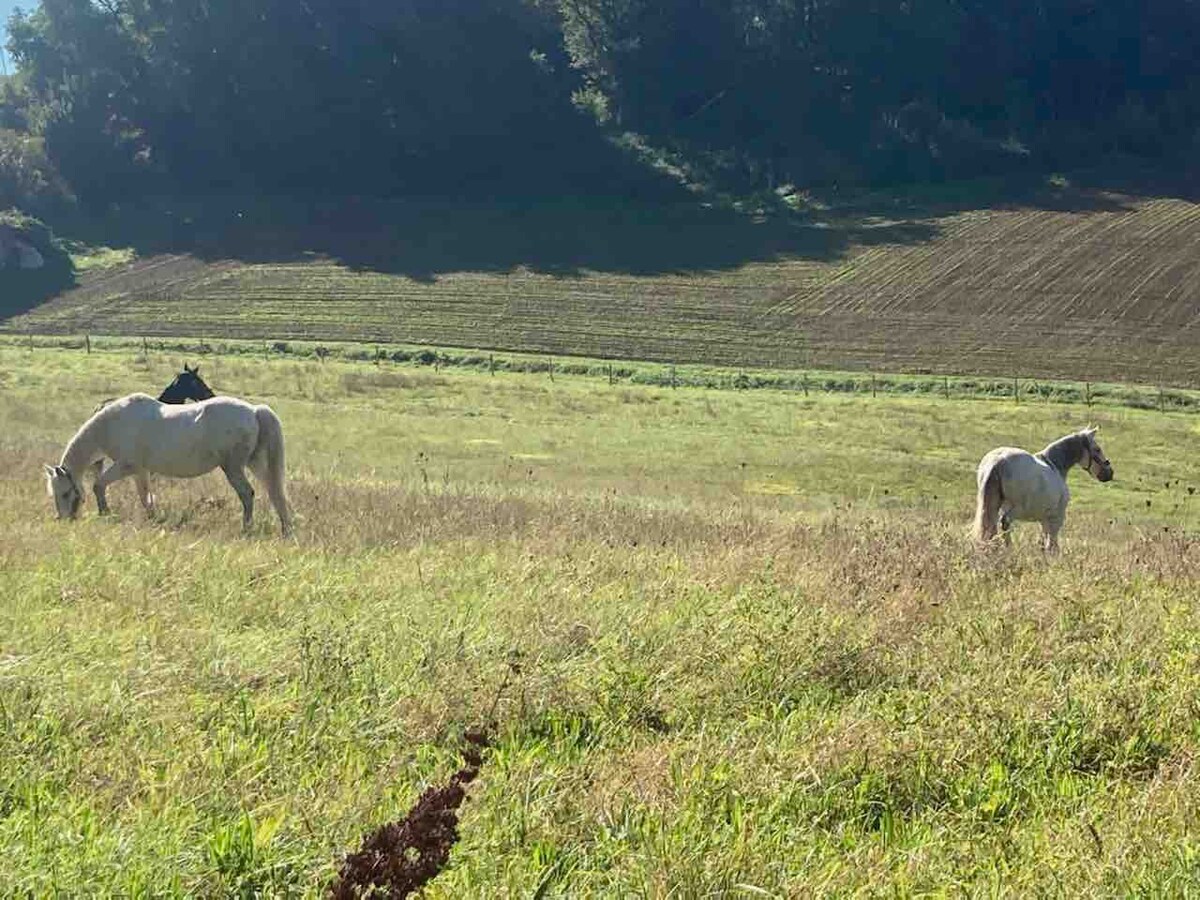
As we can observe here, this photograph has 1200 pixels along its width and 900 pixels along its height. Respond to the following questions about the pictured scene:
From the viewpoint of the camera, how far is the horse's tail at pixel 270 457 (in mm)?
13914

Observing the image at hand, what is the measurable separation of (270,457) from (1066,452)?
981 centimetres

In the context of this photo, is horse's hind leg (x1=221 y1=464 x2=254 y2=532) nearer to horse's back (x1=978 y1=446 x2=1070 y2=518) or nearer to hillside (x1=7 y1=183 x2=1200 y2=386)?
horse's back (x1=978 y1=446 x2=1070 y2=518)

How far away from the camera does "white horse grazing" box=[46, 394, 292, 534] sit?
1416 centimetres

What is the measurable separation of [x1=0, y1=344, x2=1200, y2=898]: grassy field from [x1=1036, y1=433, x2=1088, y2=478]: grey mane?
4222 mm

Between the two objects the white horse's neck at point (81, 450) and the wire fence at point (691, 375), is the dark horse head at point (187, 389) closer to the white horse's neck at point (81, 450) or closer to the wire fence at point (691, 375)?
the white horse's neck at point (81, 450)

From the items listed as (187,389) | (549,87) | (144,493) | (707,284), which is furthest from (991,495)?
(549,87)

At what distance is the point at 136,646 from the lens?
21.1ft

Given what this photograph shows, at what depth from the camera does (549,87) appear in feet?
292

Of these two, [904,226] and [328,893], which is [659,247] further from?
[328,893]

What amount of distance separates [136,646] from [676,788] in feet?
10.2

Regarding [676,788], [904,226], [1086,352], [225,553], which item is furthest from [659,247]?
[676,788]

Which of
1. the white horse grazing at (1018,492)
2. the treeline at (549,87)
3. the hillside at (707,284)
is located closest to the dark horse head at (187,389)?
the white horse grazing at (1018,492)

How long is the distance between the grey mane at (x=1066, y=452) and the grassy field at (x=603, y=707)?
4222mm

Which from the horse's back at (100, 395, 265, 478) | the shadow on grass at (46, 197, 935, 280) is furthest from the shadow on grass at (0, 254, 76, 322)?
the horse's back at (100, 395, 265, 478)
